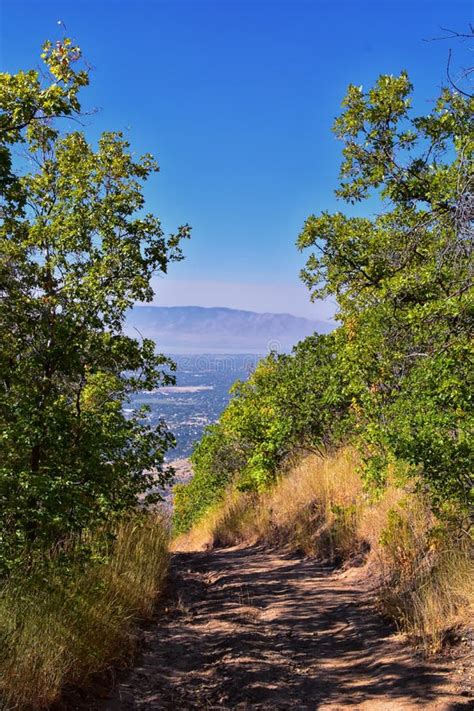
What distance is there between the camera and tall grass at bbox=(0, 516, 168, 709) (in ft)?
12.1

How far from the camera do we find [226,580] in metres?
8.22

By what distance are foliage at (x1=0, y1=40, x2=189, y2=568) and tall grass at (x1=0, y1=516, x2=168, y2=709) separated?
1.05 feet

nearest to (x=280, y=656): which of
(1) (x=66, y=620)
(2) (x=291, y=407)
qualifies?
(1) (x=66, y=620)

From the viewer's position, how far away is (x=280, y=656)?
5.07 metres

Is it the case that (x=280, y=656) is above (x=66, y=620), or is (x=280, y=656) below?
below

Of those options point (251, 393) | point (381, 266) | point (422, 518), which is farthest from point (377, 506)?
point (251, 393)

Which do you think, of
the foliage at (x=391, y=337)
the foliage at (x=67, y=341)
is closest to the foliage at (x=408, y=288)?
the foliage at (x=391, y=337)

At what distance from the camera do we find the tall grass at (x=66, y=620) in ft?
12.1

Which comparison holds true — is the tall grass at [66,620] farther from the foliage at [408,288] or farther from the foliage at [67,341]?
the foliage at [408,288]

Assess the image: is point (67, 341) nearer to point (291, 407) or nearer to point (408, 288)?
point (408, 288)

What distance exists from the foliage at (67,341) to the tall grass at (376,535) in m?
3.19

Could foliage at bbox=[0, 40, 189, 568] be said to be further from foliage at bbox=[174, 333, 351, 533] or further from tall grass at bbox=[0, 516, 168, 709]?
foliage at bbox=[174, 333, 351, 533]

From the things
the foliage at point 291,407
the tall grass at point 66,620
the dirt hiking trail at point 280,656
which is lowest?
the dirt hiking trail at point 280,656

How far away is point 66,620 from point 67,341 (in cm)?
274
